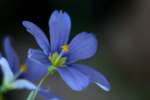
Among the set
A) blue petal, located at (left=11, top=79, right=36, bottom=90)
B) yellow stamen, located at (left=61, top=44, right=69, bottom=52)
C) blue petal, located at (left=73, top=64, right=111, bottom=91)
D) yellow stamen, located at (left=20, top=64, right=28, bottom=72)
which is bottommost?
yellow stamen, located at (left=20, top=64, right=28, bottom=72)

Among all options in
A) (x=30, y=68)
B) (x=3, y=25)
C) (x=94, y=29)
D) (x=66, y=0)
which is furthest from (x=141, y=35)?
(x=30, y=68)

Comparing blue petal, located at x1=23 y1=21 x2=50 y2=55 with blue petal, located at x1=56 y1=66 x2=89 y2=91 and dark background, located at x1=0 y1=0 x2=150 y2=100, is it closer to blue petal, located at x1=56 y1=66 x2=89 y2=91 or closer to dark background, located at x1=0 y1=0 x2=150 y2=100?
blue petal, located at x1=56 y1=66 x2=89 y2=91

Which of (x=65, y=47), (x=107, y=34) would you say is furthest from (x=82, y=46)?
(x=107, y=34)

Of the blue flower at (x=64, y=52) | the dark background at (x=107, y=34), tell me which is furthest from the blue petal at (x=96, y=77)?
the dark background at (x=107, y=34)

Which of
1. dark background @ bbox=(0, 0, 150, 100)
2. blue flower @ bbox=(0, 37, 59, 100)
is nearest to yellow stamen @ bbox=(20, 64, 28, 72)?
blue flower @ bbox=(0, 37, 59, 100)

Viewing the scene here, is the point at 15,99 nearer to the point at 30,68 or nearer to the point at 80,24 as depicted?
the point at 80,24

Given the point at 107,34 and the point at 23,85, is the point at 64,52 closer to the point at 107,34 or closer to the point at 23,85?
the point at 23,85
